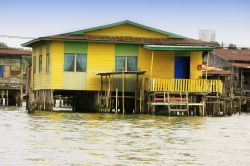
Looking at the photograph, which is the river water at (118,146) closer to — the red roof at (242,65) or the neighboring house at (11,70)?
the neighboring house at (11,70)

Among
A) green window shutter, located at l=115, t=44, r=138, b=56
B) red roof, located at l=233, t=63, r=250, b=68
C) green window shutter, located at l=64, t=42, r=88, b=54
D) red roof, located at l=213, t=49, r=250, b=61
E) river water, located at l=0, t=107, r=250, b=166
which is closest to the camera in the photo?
river water, located at l=0, t=107, r=250, b=166

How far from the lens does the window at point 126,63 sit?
35.2 metres

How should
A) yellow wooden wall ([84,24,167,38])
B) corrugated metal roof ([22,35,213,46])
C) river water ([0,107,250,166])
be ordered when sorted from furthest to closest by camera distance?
yellow wooden wall ([84,24,167,38]), corrugated metal roof ([22,35,213,46]), river water ([0,107,250,166])

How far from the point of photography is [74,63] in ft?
114

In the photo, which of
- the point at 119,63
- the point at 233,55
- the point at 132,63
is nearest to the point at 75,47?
the point at 119,63

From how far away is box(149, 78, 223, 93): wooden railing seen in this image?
107 ft

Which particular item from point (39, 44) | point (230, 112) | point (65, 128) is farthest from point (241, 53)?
point (65, 128)

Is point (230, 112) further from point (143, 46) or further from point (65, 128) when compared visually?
point (65, 128)

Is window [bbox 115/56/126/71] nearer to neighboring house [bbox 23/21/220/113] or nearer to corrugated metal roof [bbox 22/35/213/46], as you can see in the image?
neighboring house [bbox 23/21/220/113]

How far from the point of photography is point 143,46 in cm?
3469

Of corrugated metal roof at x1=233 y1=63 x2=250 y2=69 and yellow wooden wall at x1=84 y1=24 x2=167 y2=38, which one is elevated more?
yellow wooden wall at x1=84 y1=24 x2=167 y2=38

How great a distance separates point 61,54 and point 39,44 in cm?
378

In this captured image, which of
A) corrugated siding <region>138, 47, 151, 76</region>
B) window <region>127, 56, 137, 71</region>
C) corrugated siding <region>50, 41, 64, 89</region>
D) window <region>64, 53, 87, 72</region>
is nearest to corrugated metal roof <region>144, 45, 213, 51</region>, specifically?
corrugated siding <region>138, 47, 151, 76</region>

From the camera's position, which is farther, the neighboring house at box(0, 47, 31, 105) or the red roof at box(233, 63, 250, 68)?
the red roof at box(233, 63, 250, 68)
